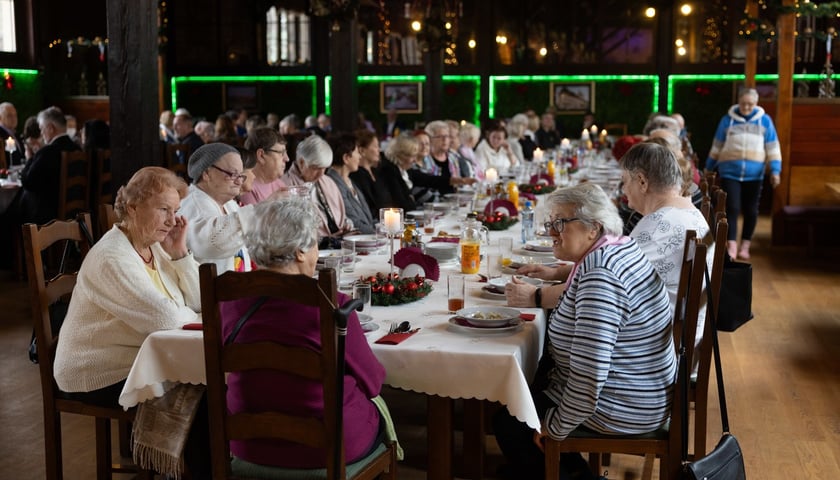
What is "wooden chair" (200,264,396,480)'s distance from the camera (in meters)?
2.46

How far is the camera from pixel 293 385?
2.60 m

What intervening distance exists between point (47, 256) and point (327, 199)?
3797 millimetres

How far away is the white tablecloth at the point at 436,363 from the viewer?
295 centimetres

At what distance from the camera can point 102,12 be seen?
55.7ft

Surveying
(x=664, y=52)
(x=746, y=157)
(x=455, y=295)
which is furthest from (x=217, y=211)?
(x=664, y=52)

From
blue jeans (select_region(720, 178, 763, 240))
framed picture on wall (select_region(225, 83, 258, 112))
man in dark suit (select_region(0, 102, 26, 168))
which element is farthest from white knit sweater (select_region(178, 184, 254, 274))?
framed picture on wall (select_region(225, 83, 258, 112))

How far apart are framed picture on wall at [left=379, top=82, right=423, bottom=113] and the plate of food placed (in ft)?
51.0

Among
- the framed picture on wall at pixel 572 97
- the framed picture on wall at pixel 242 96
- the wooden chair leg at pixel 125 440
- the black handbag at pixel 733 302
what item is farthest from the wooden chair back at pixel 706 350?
the framed picture on wall at pixel 242 96

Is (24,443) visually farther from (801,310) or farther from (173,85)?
(173,85)

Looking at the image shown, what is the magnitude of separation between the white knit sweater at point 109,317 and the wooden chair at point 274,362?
2.01 ft

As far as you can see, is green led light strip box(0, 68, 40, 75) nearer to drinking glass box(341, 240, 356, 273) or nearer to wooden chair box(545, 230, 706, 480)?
drinking glass box(341, 240, 356, 273)

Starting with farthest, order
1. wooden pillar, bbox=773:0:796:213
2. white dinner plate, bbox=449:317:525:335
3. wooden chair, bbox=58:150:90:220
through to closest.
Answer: wooden pillar, bbox=773:0:796:213, wooden chair, bbox=58:150:90:220, white dinner plate, bbox=449:317:525:335

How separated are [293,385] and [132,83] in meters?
3.55

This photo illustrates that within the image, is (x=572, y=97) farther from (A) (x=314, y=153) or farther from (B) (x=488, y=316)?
(B) (x=488, y=316)
